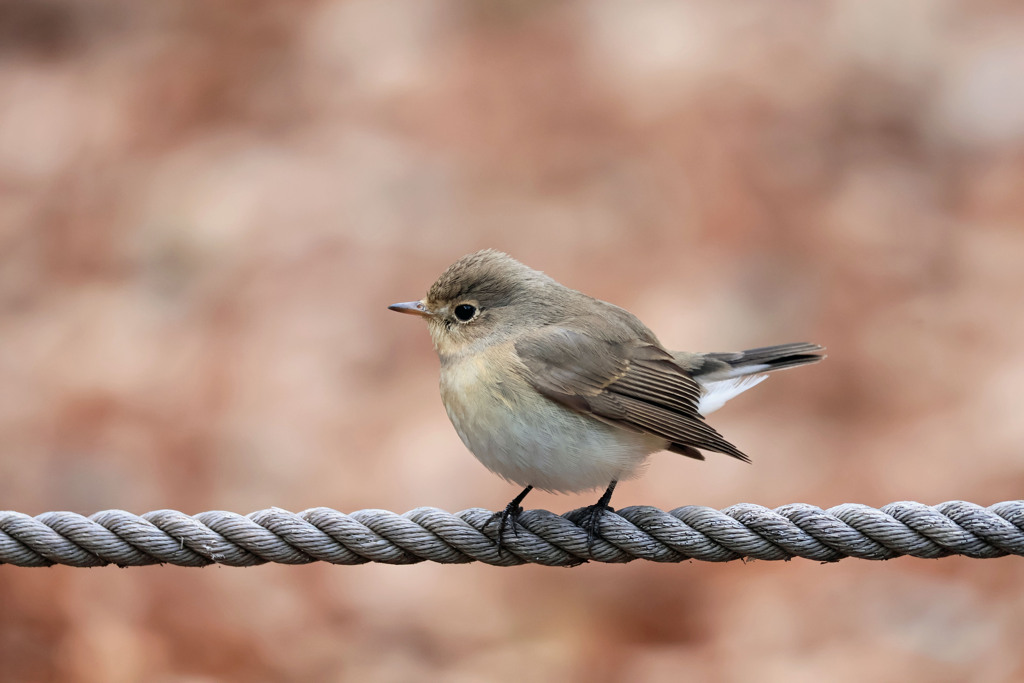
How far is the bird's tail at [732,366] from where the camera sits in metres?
4.41

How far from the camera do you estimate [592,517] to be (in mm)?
3322

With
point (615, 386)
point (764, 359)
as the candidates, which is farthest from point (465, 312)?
point (764, 359)

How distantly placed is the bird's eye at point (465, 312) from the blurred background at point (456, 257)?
241 cm

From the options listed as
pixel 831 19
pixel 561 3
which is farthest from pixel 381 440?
pixel 831 19

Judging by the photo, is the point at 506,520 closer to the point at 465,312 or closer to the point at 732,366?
the point at 465,312

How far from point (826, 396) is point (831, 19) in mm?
4146

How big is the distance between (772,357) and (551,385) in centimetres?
141

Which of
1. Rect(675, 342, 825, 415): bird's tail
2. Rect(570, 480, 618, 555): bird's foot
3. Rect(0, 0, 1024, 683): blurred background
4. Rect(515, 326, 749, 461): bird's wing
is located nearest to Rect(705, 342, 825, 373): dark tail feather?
Rect(675, 342, 825, 415): bird's tail

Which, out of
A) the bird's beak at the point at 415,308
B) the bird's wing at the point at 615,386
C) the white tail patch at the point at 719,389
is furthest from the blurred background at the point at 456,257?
the bird's beak at the point at 415,308

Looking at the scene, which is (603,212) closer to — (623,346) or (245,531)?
(623,346)

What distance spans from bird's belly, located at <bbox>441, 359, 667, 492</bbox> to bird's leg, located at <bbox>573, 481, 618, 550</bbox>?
0.10 m

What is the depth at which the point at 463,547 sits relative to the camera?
124 inches

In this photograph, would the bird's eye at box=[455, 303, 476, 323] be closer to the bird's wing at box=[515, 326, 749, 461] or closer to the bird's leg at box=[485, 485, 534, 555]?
the bird's wing at box=[515, 326, 749, 461]

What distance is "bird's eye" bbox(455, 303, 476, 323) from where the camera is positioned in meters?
3.87
